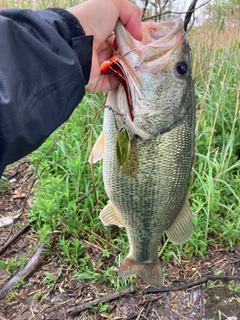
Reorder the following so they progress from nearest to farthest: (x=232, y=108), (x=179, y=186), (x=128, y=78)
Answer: (x=128, y=78) < (x=179, y=186) < (x=232, y=108)

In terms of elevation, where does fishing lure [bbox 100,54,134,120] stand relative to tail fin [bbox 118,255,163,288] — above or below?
above

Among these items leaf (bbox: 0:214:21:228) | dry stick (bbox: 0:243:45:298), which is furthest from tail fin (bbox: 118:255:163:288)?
leaf (bbox: 0:214:21:228)

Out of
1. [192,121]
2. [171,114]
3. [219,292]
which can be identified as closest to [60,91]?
[171,114]

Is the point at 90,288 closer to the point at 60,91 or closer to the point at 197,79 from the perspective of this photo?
the point at 60,91

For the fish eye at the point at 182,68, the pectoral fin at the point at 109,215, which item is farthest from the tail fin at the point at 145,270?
the fish eye at the point at 182,68

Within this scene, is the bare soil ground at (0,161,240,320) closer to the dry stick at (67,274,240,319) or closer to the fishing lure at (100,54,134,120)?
the dry stick at (67,274,240,319)

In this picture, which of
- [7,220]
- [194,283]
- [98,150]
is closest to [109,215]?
[98,150]

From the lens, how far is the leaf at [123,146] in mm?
1559

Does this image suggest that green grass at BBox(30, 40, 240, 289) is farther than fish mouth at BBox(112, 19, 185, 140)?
Yes

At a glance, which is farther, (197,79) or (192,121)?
(197,79)

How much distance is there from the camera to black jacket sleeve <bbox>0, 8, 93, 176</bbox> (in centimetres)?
111

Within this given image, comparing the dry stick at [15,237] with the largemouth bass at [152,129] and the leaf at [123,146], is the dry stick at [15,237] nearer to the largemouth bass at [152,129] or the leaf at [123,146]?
the largemouth bass at [152,129]

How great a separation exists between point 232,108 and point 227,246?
159 cm

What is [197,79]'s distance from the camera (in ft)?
12.9
